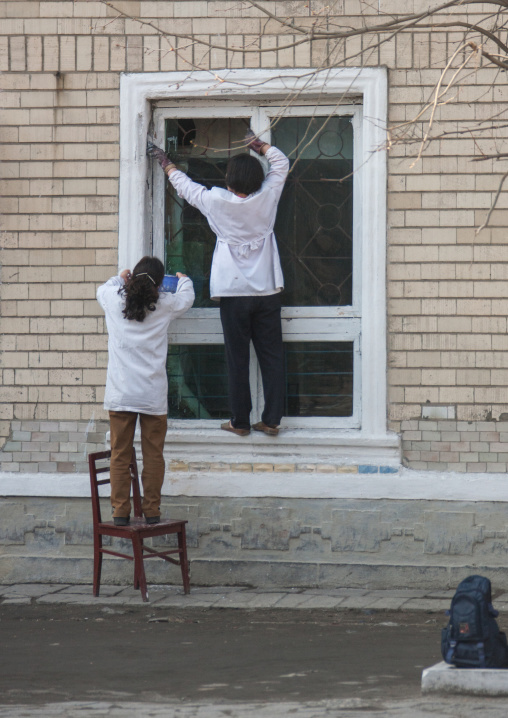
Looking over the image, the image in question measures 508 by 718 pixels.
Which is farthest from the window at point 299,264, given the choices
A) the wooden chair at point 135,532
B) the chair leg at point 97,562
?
the chair leg at point 97,562

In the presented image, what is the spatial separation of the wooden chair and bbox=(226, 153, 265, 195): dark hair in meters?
1.93

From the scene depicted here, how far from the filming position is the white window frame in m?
6.86

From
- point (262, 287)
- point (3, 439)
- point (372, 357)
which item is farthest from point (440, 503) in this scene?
point (3, 439)

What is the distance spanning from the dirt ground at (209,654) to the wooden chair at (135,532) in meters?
0.29

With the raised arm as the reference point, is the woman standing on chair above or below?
below

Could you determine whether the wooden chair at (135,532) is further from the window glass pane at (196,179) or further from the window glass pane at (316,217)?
the window glass pane at (316,217)

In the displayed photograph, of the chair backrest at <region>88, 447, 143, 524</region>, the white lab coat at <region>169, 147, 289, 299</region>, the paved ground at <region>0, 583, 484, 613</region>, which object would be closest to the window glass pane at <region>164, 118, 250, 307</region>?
the white lab coat at <region>169, 147, 289, 299</region>

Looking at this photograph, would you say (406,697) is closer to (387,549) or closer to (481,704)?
(481,704)

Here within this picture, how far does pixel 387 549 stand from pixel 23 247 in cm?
333

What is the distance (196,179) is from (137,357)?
5.08 feet

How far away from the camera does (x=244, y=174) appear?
6.77 m

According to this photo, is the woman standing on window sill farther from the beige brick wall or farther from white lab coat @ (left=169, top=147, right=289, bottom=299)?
the beige brick wall

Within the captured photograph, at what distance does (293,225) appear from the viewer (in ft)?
23.5

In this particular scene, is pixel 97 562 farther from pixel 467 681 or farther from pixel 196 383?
pixel 467 681
